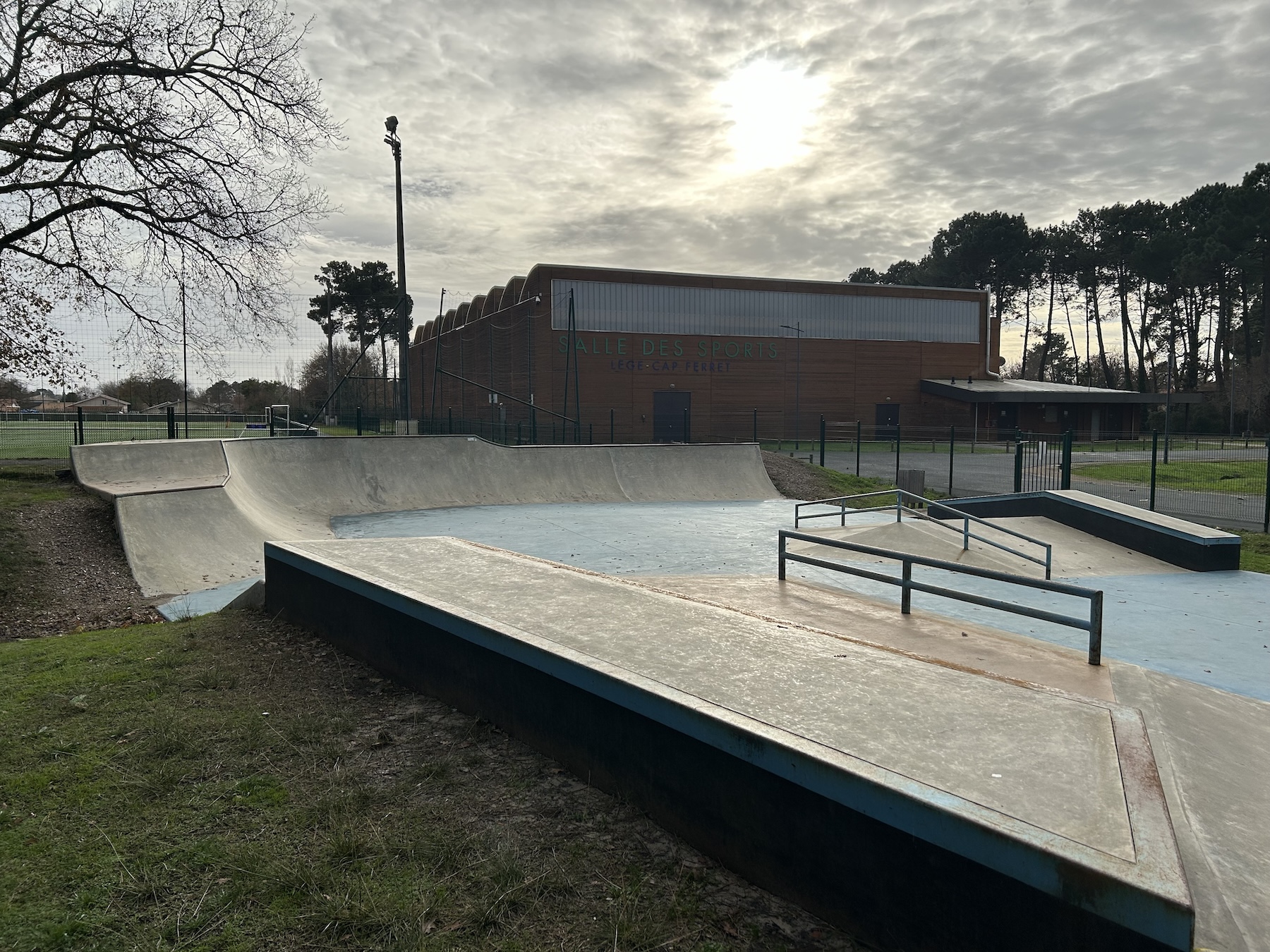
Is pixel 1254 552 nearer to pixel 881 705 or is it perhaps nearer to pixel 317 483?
pixel 881 705

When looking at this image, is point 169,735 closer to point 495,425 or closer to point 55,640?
point 55,640

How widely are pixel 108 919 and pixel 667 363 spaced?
41581mm

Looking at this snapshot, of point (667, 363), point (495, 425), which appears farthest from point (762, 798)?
point (667, 363)

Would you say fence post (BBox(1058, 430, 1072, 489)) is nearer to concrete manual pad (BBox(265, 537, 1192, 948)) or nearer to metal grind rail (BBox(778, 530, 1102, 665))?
metal grind rail (BBox(778, 530, 1102, 665))

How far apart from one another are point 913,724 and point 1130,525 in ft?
33.7

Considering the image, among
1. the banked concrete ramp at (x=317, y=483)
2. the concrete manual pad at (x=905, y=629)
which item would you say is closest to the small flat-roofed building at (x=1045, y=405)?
the banked concrete ramp at (x=317, y=483)

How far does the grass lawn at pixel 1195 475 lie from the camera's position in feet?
68.0

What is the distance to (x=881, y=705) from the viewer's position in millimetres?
3209

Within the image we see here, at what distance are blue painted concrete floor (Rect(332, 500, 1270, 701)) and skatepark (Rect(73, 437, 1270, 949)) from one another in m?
0.06

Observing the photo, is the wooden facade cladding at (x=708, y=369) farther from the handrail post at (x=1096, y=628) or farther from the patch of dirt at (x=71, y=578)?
the handrail post at (x=1096, y=628)

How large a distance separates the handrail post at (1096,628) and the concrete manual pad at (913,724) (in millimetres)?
2095

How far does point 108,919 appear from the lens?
104 inches

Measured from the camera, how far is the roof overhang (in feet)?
147

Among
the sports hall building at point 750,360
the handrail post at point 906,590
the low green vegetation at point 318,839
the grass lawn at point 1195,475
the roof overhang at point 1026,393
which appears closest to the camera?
the low green vegetation at point 318,839
